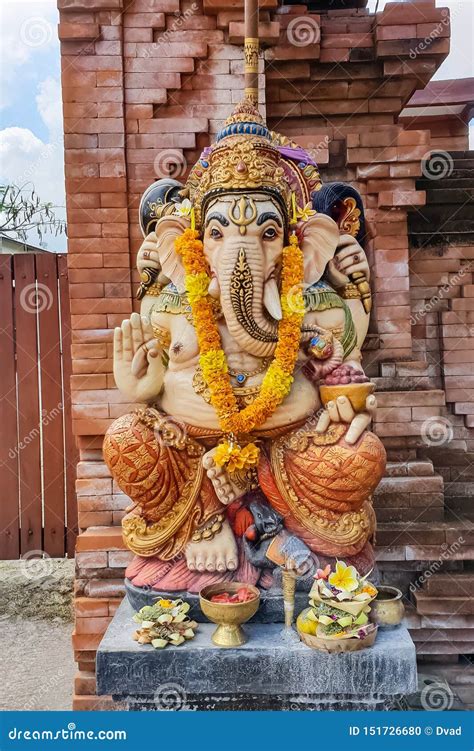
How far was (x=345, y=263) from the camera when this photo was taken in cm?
314

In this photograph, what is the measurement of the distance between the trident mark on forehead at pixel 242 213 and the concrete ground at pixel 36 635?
2.87m

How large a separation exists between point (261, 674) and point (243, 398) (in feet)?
3.86

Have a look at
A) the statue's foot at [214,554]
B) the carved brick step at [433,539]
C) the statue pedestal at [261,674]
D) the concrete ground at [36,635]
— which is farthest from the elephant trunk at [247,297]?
the concrete ground at [36,635]

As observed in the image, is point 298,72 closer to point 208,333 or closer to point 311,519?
point 208,333

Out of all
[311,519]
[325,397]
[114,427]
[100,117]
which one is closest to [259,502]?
[311,519]

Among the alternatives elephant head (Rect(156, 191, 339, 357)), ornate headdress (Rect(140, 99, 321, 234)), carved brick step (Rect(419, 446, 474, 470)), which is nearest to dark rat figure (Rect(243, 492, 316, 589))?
elephant head (Rect(156, 191, 339, 357))

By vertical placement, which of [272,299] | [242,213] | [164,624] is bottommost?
[164,624]

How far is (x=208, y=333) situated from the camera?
2867 millimetres

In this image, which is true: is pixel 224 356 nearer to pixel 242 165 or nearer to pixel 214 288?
pixel 214 288

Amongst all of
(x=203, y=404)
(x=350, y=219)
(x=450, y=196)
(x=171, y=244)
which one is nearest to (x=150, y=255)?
(x=171, y=244)

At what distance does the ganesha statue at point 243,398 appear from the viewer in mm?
2812

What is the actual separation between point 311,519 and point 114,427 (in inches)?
39.8

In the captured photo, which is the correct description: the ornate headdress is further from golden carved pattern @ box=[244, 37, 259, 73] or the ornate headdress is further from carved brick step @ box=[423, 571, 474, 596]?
carved brick step @ box=[423, 571, 474, 596]

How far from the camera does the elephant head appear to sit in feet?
9.17
